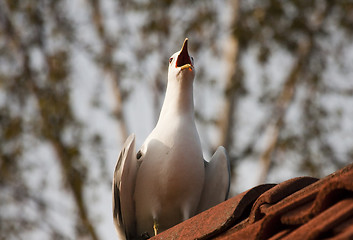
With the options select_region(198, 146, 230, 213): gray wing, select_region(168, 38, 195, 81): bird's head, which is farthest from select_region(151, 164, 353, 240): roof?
select_region(168, 38, 195, 81): bird's head

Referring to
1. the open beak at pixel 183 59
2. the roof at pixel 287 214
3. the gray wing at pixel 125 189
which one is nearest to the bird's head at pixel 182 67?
the open beak at pixel 183 59

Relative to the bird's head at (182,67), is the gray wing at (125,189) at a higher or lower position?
lower

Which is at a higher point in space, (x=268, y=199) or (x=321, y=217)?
(x=268, y=199)

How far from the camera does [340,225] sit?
165 cm

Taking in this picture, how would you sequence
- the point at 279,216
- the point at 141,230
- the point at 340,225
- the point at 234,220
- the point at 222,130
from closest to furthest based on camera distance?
the point at 340,225, the point at 279,216, the point at 234,220, the point at 141,230, the point at 222,130

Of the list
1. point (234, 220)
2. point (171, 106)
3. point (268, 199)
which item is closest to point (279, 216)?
point (268, 199)

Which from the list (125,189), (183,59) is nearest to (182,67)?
(183,59)

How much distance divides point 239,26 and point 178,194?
7777mm

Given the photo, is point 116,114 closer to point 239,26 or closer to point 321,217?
point 239,26

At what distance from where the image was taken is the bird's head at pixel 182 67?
3.45m

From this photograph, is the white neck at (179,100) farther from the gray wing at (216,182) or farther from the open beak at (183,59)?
the gray wing at (216,182)

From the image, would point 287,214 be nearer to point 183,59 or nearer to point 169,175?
point 169,175

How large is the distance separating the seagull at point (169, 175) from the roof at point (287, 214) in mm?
498

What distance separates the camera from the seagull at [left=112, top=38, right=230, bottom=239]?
3.17m
